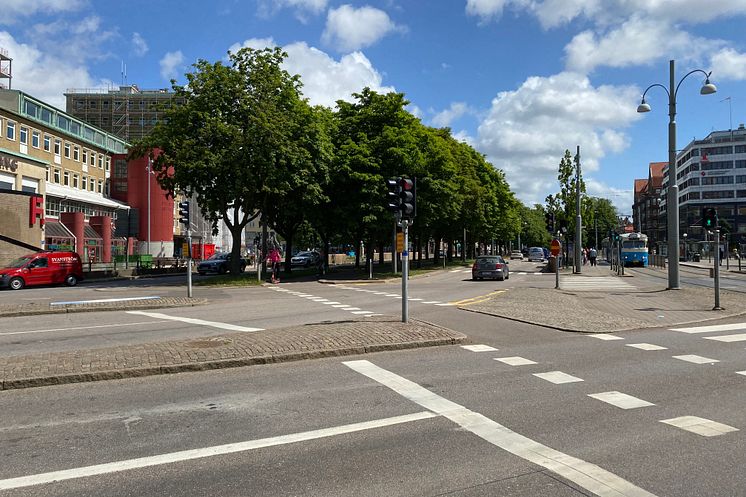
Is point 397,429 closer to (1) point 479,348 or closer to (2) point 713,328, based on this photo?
(1) point 479,348

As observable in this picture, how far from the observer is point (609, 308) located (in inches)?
648

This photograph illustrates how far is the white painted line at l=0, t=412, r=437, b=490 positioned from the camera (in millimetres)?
4176

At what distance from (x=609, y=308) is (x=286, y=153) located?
18115 mm

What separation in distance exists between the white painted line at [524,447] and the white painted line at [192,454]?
41 cm

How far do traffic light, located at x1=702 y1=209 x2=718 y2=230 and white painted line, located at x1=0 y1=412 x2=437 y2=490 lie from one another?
1547cm

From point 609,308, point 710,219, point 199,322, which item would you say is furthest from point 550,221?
point 199,322

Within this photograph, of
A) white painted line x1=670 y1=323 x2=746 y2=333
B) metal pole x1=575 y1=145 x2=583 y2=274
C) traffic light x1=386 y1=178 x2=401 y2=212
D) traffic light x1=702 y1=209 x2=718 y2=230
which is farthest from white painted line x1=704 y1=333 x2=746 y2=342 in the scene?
metal pole x1=575 y1=145 x2=583 y2=274

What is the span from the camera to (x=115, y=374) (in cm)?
750

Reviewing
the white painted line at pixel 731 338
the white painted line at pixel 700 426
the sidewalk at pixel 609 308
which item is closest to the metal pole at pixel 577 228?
the sidewalk at pixel 609 308

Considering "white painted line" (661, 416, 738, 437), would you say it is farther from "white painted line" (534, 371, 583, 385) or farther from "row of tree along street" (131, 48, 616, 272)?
"row of tree along street" (131, 48, 616, 272)

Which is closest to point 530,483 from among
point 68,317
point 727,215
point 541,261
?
point 68,317

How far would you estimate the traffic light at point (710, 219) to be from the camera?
17.2 metres

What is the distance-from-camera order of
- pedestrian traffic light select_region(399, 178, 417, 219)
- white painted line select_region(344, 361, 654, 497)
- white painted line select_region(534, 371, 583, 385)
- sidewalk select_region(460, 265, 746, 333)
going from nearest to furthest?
white painted line select_region(344, 361, 654, 497) < white painted line select_region(534, 371, 583, 385) < pedestrian traffic light select_region(399, 178, 417, 219) < sidewalk select_region(460, 265, 746, 333)

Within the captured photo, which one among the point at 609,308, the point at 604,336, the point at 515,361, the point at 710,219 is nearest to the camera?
the point at 515,361
